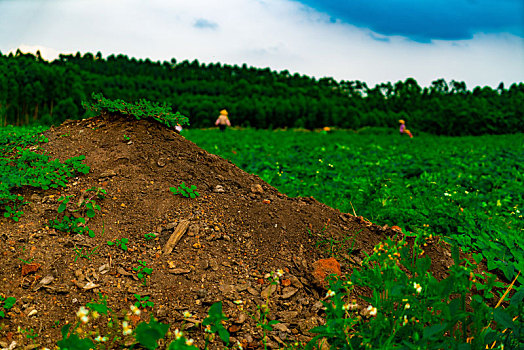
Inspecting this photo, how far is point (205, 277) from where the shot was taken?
295 cm

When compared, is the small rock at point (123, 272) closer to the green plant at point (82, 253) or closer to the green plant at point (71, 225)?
the green plant at point (82, 253)

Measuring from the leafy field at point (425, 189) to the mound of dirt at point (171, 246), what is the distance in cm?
77

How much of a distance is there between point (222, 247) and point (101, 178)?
137 centimetres

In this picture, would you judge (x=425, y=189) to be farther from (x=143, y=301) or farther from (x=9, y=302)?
(x=9, y=302)

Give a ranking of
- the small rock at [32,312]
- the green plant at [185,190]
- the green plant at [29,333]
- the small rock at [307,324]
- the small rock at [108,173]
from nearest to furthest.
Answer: the green plant at [29,333]
the small rock at [32,312]
the small rock at [307,324]
the green plant at [185,190]
the small rock at [108,173]

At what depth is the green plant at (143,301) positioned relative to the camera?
2691 millimetres

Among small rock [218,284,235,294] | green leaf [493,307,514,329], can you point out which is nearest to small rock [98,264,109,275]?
small rock [218,284,235,294]

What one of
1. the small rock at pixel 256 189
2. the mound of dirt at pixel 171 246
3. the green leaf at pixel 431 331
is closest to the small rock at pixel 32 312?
the mound of dirt at pixel 171 246

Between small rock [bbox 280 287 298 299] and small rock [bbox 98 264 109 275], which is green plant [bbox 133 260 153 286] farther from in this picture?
small rock [bbox 280 287 298 299]

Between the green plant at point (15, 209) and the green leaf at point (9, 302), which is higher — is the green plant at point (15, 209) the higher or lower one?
the higher one

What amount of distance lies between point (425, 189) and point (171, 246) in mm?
4090

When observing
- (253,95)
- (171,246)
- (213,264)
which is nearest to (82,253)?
(171,246)

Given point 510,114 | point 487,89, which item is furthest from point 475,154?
point 487,89

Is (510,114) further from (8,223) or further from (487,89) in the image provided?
(8,223)
